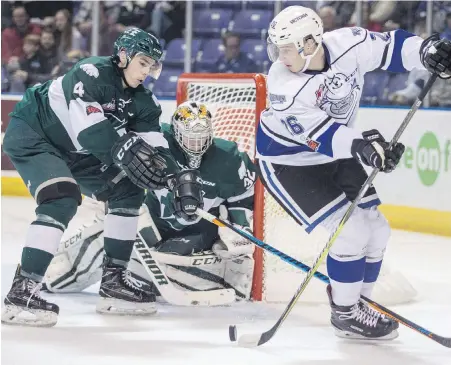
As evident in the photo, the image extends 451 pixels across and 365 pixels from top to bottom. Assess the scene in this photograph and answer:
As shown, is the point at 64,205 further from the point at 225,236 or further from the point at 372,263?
the point at 372,263

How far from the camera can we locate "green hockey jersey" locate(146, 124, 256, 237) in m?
3.65

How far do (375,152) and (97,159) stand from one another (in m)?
1.09

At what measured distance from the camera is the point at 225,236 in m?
3.64

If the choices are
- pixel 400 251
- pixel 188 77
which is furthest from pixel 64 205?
pixel 400 251

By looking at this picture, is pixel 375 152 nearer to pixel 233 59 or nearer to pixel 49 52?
pixel 233 59

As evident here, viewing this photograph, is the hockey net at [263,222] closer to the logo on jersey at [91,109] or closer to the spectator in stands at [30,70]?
the logo on jersey at [91,109]

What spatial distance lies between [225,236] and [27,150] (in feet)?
2.59

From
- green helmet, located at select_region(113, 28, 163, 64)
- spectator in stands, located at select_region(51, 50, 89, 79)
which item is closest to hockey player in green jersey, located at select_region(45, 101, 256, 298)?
green helmet, located at select_region(113, 28, 163, 64)

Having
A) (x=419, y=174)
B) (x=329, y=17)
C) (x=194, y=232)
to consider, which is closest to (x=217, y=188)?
(x=194, y=232)

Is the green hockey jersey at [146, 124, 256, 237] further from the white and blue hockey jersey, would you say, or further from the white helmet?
the white helmet

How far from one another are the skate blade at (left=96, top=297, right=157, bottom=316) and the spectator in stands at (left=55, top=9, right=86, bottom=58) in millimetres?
3980

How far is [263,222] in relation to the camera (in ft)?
12.4

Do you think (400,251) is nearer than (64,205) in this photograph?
No

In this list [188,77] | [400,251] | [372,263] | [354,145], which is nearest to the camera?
[354,145]
